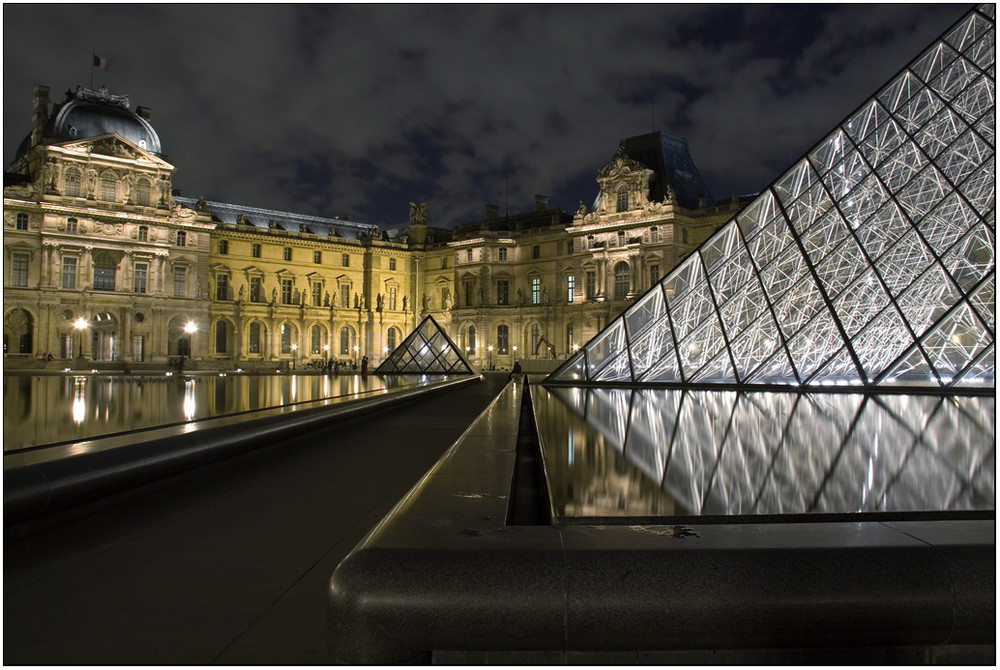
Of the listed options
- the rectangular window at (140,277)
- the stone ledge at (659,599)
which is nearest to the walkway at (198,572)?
the stone ledge at (659,599)

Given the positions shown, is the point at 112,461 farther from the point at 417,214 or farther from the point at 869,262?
the point at 417,214

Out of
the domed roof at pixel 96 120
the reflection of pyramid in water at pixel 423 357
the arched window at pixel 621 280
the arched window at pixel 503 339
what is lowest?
the reflection of pyramid in water at pixel 423 357

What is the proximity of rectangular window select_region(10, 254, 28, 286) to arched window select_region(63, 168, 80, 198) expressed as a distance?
4526 mm

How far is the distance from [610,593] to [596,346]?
54.3ft

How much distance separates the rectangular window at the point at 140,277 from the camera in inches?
1660

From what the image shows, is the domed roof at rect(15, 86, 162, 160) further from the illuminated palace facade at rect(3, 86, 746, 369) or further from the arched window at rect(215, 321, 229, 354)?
the arched window at rect(215, 321, 229, 354)

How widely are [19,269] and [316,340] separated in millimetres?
19992

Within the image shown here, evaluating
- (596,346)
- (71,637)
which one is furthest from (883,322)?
(71,637)

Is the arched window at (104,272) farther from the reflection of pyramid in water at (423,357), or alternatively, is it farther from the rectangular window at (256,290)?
the reflection of pyramid in water at (423,357)

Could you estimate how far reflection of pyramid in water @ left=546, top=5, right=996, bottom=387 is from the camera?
1349cm

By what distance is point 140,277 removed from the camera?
42375 mm

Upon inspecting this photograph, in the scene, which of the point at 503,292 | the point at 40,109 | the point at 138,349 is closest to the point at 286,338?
the point at 138,349

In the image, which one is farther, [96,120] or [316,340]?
[316,340]

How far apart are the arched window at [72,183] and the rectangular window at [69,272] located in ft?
12.6
